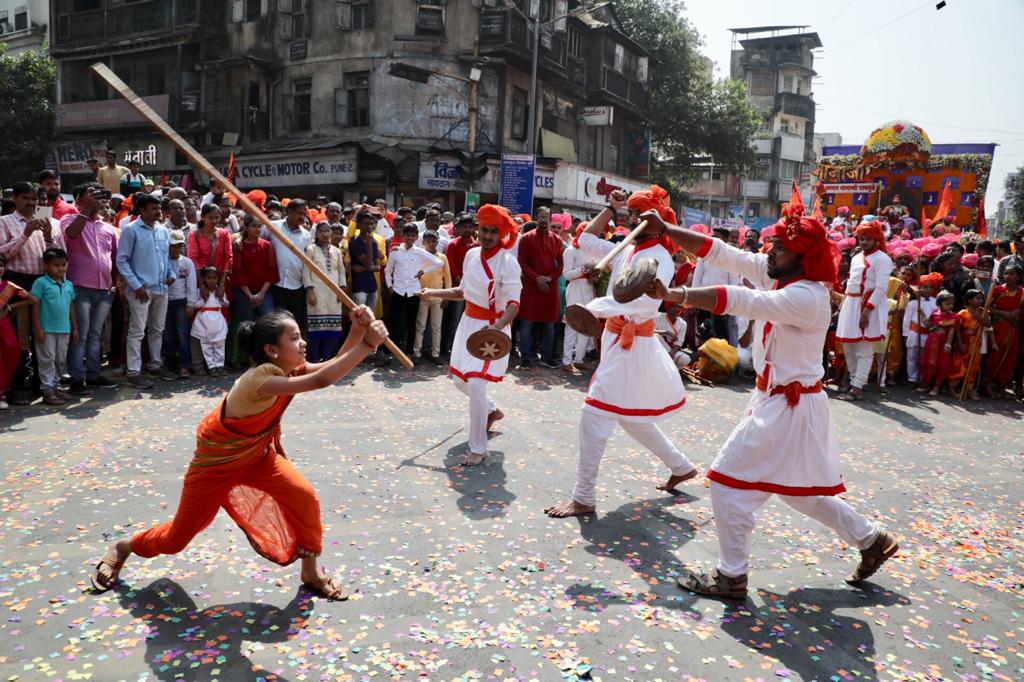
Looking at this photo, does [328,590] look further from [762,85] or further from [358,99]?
[762,85]

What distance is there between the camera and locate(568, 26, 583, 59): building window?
103 feet

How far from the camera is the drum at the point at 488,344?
18.8 ft

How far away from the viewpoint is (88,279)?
811cm

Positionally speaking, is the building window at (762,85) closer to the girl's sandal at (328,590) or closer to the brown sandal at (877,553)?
the brown sandal at (877,553)

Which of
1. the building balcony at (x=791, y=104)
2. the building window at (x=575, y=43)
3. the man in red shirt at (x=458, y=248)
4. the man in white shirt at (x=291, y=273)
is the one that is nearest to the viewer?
the man in white shirt at (x=291, y=273)

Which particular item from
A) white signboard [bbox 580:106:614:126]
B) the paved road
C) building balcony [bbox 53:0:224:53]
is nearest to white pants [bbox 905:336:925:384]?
the paved road

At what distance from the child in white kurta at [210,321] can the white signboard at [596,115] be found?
25266 millimetres

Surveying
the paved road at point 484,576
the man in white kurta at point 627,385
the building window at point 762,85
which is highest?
the building window at point 762,85

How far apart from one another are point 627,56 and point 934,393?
28.7 meters

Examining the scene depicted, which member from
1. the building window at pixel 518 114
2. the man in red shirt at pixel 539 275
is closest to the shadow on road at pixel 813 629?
the man in red shirt at pixel 539 275

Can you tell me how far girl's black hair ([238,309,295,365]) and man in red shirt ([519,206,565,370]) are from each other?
728 cm

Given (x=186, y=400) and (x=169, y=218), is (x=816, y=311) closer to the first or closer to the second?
(x=186, y=400)

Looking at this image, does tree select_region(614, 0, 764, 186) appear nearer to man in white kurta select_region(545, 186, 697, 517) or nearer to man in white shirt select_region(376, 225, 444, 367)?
man in white shirt select_region(376, 225, 444, 367)

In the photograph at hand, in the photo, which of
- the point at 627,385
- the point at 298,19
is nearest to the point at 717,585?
the point at 627,385
